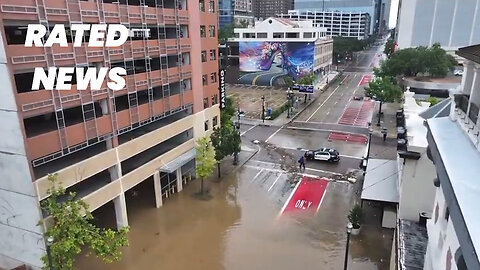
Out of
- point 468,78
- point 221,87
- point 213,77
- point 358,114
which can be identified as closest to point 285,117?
point 358,114

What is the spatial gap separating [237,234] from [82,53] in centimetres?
1397

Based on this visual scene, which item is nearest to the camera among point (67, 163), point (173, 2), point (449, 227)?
point (449, 227)

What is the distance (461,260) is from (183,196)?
2334 cm

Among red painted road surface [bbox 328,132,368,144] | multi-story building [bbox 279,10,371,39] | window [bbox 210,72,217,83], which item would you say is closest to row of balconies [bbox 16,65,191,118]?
window [bbox 210,72,217,83]

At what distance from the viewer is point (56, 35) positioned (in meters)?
17.4

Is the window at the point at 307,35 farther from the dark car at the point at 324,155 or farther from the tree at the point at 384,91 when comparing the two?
the dark car at the point at 324,155

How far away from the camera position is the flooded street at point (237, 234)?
67.3ft

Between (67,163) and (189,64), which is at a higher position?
(189,64)

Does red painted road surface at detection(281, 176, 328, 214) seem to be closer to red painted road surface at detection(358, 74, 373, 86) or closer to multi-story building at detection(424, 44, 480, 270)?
multi-story building at detection(424, 44, 480, 270)

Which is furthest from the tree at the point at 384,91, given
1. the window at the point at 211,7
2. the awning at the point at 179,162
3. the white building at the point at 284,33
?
the awning at the point at 179,162

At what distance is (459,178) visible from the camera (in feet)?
25.5

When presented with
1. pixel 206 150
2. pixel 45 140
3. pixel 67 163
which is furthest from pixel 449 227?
pixel 206 150

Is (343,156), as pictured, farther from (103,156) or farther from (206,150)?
(103,156)

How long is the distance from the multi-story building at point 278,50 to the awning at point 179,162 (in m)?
47.6
